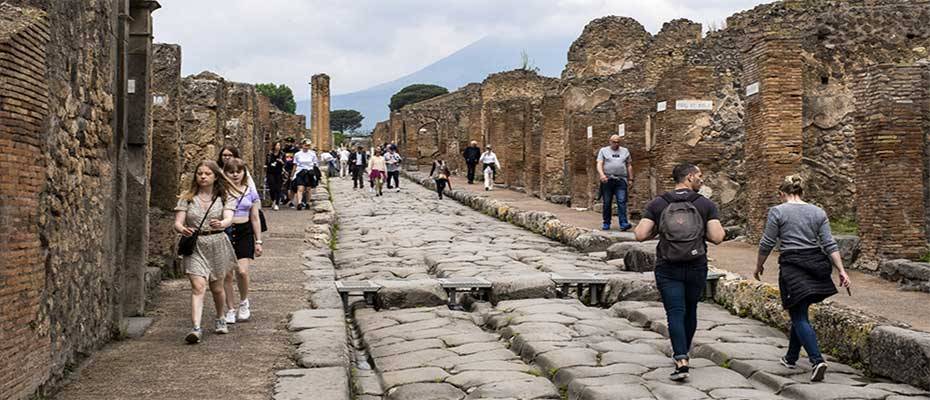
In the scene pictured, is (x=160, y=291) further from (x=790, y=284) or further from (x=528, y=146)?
(x=528, y=146)

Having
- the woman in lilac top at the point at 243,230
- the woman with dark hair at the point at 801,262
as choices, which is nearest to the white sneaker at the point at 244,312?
the woman in lilac top at the point at 243,230

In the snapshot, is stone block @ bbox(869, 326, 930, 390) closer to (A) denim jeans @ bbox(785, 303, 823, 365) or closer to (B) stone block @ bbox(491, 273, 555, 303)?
(A) denim jeans @ bbox(785, 303, 823, 365)

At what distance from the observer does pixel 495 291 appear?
893 centimetres

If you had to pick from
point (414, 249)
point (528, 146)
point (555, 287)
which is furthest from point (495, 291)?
point (528, 146)

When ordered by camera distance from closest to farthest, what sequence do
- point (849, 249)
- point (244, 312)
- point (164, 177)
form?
Result: point (244, 312), point (164, 177), point (849, 249)

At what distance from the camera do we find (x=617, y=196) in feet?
46.9

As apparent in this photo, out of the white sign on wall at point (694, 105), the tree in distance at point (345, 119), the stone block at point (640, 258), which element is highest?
the tree in distance at point (345, 119)

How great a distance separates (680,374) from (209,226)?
10.5 feet

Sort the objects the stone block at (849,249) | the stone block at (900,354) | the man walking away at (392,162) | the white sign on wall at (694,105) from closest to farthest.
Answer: the stone block at (900,354), the stone block at (849,249), the white sign on wall at (694,105), the man walking away at (392,162)

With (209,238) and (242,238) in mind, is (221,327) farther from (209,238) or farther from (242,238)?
(242,238)

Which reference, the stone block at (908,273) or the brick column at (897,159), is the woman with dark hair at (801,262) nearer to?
the stone block at (908,273)

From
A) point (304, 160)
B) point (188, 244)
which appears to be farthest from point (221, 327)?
point (304, 160)

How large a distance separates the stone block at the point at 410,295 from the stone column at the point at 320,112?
50704 millimetres

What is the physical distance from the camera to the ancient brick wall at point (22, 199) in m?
4.21
